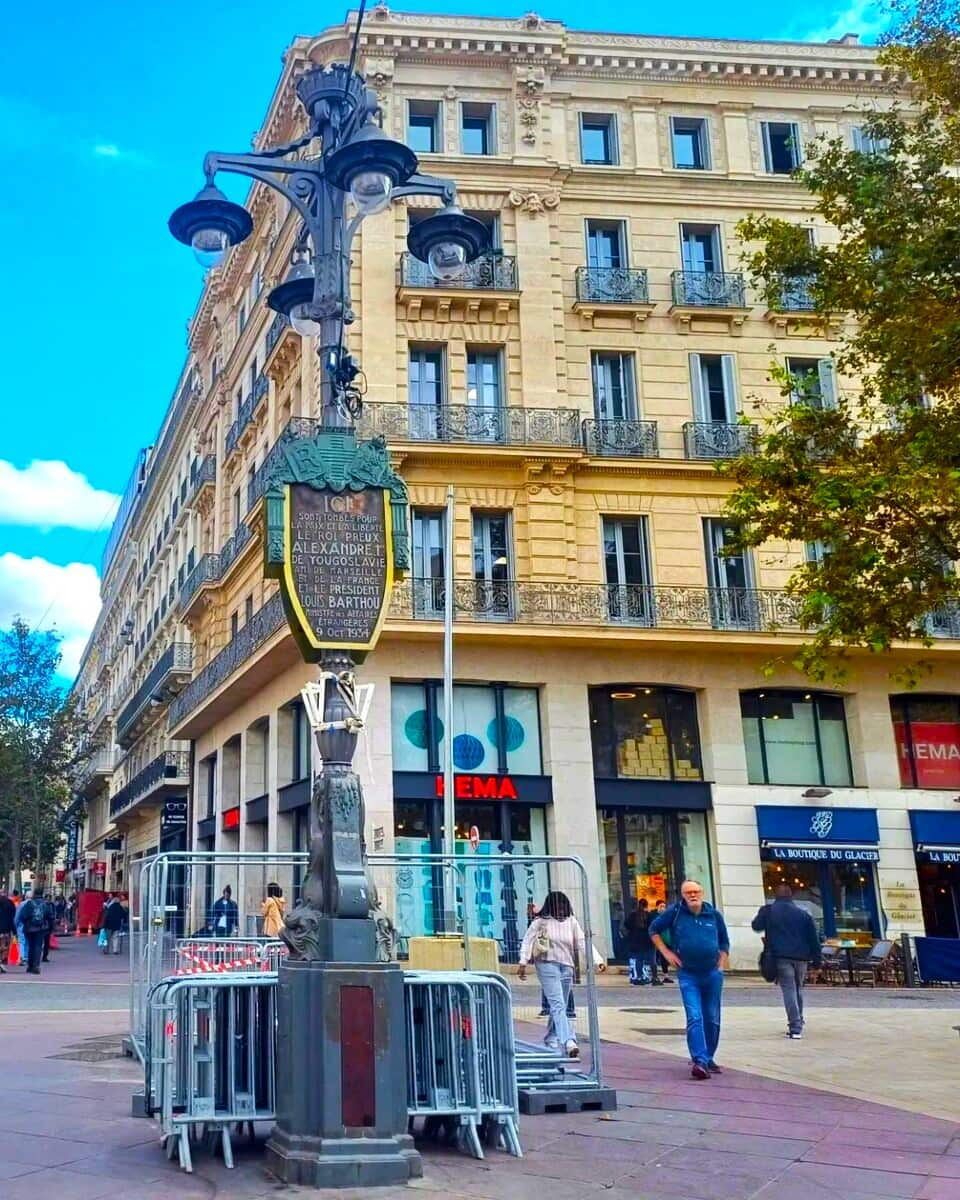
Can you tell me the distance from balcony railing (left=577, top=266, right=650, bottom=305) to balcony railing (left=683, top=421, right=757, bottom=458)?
3.35 metres

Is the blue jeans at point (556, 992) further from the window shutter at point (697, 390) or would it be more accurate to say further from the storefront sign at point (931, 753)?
the window shutter at point (697, 390)

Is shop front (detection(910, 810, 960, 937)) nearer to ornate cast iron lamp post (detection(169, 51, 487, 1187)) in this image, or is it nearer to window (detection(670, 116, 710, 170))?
window (detection(670, 116, 710, 170))

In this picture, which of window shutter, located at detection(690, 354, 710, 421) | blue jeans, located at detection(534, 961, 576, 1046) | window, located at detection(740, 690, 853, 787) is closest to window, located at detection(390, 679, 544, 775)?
window, located at detection(740, 690, 853, 787)

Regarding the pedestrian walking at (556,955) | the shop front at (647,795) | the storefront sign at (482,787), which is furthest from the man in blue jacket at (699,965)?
the shop front at (647,795)

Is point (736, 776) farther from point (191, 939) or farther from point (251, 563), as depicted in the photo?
point (191, 939)

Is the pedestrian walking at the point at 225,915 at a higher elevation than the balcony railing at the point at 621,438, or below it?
below

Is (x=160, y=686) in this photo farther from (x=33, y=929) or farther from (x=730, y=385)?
(x=730, y=385)

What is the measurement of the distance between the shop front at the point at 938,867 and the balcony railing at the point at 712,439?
9.10 meters

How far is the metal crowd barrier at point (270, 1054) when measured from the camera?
7.45 meters

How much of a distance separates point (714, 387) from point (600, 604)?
6.53 m

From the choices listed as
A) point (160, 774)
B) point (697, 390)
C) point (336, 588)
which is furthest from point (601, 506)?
point (160, 774)

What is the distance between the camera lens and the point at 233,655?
3144 cm

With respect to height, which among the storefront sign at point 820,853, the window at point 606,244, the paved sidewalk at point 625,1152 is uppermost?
the window at point 606,244

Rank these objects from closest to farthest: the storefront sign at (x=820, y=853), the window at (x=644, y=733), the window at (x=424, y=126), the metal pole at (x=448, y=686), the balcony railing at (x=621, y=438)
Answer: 1. the metal pole at (x=448, y=686)
2. the storefront sign at (x=820, y=853)
3. the window at (x=644, y=733)
4. the balcony railing at (x=621, y=438)
5. the window at (x=424, y=126)
